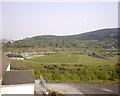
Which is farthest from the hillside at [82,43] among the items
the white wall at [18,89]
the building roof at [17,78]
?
the white wall at [18,89]

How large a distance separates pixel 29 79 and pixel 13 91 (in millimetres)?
525

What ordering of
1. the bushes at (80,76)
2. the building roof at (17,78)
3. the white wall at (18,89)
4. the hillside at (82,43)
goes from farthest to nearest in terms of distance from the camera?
the hillside at (82,43)
the bushes at (80,76)
the building roof at (17,78)
the white wall at (18,89)

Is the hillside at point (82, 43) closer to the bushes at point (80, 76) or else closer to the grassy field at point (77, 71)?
the grassy field at point (77, 71)

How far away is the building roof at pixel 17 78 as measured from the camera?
3077 millimetres

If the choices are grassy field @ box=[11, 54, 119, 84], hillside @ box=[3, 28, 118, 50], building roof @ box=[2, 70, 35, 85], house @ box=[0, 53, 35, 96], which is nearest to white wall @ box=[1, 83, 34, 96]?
house @ box=[0, 53, 35, 96]

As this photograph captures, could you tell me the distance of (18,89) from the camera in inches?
122

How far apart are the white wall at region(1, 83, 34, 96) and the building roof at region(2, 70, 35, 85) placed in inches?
4.1

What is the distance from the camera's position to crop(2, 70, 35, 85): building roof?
308 centimetres

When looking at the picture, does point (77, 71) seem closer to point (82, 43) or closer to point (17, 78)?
point (17, 78)

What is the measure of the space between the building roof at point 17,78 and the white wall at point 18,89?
0.34ft

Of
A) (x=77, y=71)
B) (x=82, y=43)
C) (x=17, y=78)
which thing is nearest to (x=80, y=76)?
(x=77, y=71)

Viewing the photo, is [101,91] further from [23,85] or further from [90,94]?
[23,85]

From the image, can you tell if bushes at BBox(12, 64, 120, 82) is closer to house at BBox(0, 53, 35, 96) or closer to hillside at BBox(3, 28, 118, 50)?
house at BBox(0, 53, 35, 96)

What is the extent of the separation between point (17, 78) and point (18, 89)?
0.32 metres
